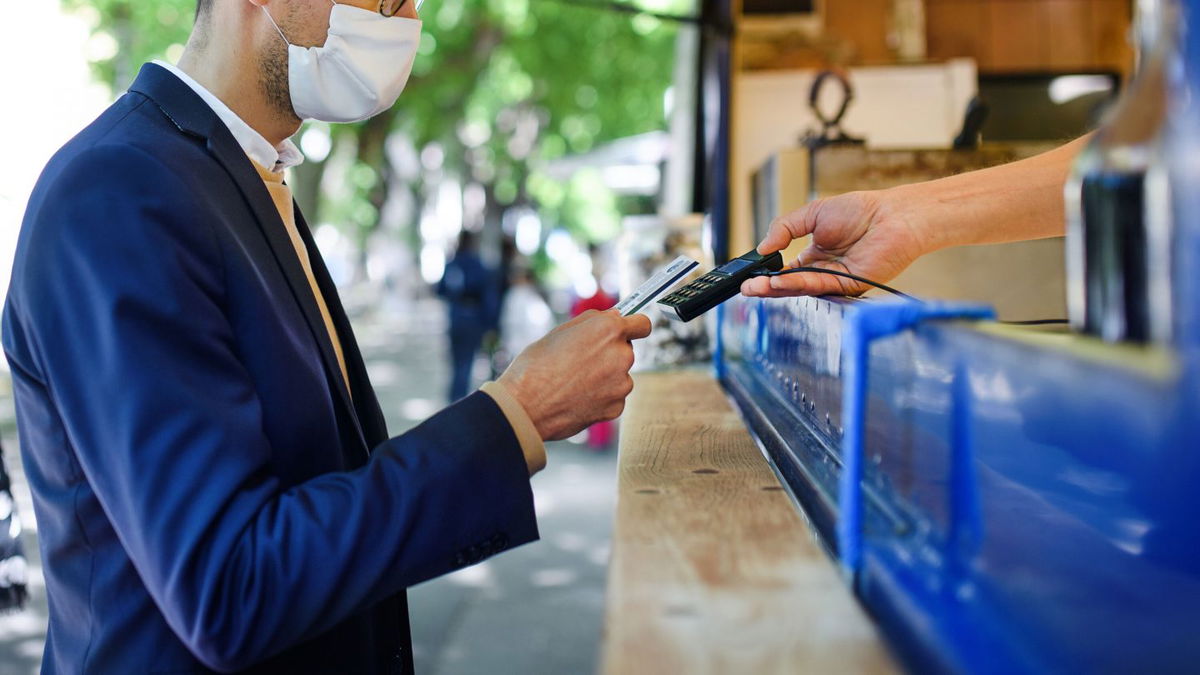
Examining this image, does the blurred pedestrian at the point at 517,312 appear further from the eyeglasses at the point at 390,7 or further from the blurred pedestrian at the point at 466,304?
the eyeglasses at the point at 390,7

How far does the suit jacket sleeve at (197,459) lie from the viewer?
113 centimetres

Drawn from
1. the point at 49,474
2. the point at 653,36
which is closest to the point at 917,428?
the point at 49,474

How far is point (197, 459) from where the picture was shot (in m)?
1.13

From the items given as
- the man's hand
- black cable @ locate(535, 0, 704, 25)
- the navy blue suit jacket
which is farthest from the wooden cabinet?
the navy blue suit jacket

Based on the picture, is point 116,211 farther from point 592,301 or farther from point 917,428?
point 592,301

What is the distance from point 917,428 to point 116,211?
3.14ft

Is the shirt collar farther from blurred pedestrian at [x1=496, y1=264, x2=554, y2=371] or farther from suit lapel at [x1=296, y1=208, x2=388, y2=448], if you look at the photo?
blurred pedestrian at [x1=496, y1=264, x2=554, y2=371]

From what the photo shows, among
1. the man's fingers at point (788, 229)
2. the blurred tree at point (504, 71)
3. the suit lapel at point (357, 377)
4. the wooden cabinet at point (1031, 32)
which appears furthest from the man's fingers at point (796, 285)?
the blurred tree at point (504, 71)

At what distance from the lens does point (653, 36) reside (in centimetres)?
1464

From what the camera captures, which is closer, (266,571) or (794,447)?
Answer: (266,571)

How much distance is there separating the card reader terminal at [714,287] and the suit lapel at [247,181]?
53cm

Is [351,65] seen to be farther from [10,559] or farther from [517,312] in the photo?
[517,312]

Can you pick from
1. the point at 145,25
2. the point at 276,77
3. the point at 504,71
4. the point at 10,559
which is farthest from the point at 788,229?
the point at 504,71

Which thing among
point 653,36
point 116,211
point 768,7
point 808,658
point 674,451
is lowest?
point 808,658
